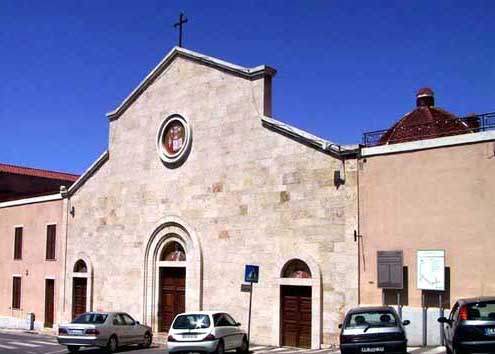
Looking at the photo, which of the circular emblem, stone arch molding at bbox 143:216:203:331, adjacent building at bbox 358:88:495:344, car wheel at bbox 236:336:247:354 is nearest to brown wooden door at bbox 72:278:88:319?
stone arch molding at bbox 143:216:203:331

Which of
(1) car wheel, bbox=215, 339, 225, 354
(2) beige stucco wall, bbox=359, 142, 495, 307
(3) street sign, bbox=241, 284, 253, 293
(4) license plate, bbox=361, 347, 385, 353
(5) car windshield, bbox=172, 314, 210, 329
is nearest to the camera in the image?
(4) license plate, bbox=361, 347, 385, 353

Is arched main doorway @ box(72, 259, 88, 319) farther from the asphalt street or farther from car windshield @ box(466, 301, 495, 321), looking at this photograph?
car windshield @ box(466, 301, 495, 321)

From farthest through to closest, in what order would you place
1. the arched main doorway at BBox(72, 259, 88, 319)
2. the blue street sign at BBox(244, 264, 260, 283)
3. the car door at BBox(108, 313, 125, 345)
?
the arched main doorway at BBox(72, 259, 88, 319) → the car door at BBox(108, 313, 125, 345) → the blue street sign at BBox(244, 264, 260, 283)

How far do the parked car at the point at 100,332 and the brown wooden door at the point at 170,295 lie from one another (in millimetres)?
2977

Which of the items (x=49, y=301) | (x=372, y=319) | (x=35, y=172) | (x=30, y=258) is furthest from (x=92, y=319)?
(x=35, y=172)

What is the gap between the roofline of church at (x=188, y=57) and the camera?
992 inches

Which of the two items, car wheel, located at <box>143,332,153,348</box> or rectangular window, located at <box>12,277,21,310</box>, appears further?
rectangular window, located at <box>12,277,21,310</box>

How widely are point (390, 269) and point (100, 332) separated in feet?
32.7

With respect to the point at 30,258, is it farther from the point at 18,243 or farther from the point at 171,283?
the point at 171,283

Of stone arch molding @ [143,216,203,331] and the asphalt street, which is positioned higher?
stone arch molding @ [143,216,203,331]

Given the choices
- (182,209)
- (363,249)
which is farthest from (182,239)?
(363,249)

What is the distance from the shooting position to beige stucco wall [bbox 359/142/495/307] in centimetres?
1866

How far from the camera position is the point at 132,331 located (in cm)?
2433

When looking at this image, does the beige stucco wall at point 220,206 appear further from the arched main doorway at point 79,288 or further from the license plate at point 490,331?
the license plate at point 490,331
